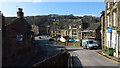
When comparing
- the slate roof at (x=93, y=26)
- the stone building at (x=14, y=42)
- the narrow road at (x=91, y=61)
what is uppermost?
the slate roof at (x=93, y=26)

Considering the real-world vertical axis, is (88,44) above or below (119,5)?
below

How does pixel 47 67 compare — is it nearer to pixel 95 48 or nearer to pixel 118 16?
pixel 118 16

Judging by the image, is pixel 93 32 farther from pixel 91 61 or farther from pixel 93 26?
pixel 91 61

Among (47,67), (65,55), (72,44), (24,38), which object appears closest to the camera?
(47,67)

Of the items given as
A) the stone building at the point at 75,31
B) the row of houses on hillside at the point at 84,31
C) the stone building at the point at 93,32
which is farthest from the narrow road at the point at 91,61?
the stone building at the point at 75,31

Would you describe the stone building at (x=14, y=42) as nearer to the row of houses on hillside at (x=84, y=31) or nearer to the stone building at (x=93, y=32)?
the row of houses on hillside at (x=84, y=31)

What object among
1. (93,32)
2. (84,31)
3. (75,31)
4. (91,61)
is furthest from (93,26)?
(91,61)

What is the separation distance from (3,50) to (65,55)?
880 centimetres

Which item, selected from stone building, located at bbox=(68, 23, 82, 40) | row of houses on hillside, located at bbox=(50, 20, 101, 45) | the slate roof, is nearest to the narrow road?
row of houses on hillside, located at bbox=(50, 20, 101, 45)

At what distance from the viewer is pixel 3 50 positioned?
22078 mm

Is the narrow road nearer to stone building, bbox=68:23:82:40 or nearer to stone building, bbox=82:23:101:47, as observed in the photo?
stone building, bbox=82:23:101:47

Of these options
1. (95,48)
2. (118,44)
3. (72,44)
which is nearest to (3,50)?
(118,44)

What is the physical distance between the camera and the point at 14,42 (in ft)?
87.4

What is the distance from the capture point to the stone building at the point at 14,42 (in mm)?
22953
